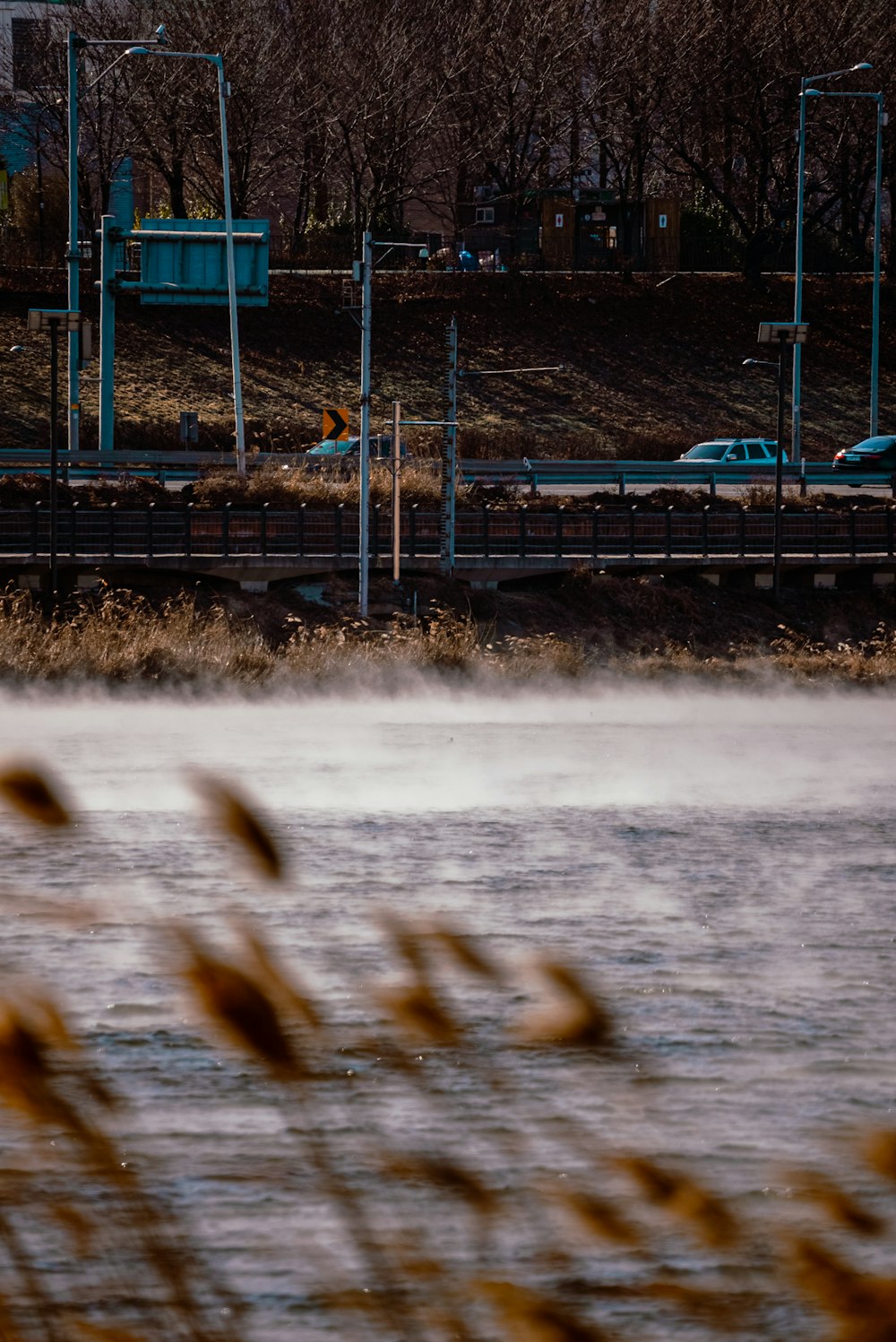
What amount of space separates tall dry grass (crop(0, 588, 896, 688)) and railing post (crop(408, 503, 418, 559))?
200 cm

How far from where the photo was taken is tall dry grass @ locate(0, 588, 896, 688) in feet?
76.6

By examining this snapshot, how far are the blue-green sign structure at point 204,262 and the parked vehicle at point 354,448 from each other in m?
3.70

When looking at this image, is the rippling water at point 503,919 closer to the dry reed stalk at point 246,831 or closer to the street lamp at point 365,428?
the dry reed stalk at point 246,831

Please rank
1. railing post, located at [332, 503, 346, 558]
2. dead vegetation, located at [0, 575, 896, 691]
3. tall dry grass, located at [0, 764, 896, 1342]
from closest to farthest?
tall dry grass, located at [0, 764, 896, 1342] → dead vegetation, located at [0, 575, 896, 691] → railing post, located at [332, 503, 346, 558]

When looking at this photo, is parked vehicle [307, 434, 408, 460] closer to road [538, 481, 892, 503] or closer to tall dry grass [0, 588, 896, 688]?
road [538, 481, 892, 503]

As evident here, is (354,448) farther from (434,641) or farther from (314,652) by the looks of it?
(314,652)

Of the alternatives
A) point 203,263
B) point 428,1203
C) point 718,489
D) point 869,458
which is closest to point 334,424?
point 718,489

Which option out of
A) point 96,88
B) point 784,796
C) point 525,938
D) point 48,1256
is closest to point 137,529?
point 784,796

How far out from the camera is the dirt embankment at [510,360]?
2055 inches

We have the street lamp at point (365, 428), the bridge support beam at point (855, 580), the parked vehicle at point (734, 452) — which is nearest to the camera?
the street lamp at point (365, 428)

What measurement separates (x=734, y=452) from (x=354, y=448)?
29.9ft

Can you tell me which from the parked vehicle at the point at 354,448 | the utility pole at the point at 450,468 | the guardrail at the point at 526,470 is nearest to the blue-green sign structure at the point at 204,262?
the parked vehicle at the point at 354,448

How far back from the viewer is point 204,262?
137ft

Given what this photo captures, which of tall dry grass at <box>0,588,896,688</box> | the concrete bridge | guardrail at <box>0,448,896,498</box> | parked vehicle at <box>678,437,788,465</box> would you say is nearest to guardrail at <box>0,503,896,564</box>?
the concrete bridge
